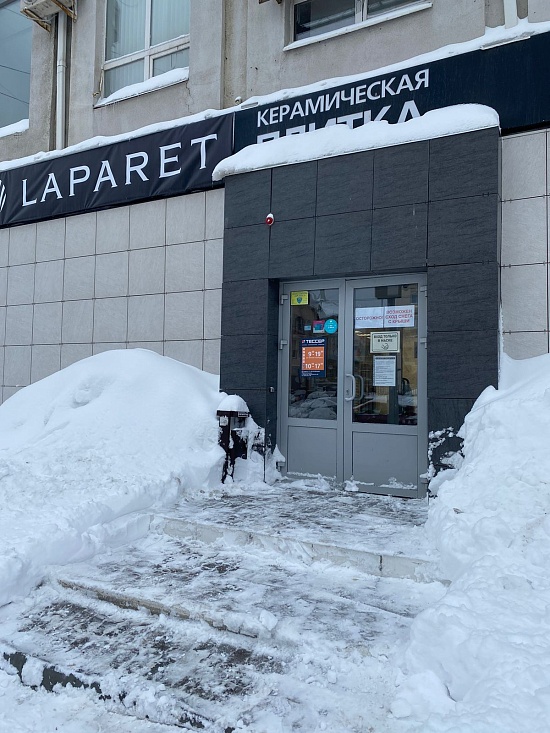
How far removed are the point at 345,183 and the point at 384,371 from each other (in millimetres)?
1980

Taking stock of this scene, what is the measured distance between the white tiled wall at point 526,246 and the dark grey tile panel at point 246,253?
2.46 meters

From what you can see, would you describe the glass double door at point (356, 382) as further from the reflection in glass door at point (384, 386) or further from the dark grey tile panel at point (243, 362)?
the dark grey tile panel at point (243, 362)

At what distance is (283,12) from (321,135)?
2.18 metres

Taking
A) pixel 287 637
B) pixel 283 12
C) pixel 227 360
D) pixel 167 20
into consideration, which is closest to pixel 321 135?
pixel 283 12

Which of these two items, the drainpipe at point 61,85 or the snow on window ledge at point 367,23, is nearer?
the snow on window ledge at point 367,23

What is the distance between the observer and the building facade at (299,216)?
5512 millimetres

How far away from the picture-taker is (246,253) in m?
6.53

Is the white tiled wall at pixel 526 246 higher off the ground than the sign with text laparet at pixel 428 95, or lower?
lower

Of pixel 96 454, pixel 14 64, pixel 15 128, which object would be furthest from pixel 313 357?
pixel 14 64

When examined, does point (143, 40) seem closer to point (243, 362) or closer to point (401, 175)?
point (401, 175)

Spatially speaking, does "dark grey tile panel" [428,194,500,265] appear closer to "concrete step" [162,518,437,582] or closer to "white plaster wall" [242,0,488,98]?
"white plaster wall" [242,0,488,98]

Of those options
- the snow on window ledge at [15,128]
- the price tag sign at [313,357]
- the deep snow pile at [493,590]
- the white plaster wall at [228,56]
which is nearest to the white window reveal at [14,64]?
the snow on window ledge at [15,128]

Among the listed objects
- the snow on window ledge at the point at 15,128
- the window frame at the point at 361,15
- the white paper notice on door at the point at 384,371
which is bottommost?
the white paper notice on door at the point at 384,371

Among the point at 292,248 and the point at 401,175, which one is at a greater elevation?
the point at 401,175
